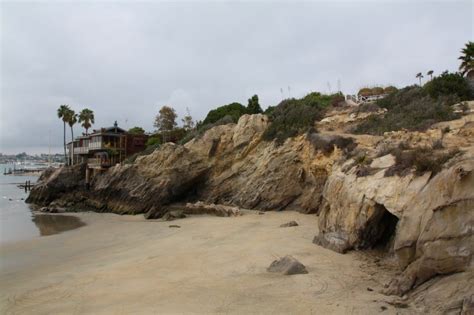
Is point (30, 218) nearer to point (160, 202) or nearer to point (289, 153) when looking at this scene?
point (160, 202)

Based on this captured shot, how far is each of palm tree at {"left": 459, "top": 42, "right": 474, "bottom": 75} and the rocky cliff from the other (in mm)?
10909

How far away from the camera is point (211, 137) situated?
3378cm

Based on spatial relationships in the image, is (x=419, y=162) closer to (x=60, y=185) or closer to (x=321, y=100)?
(x=321, y=100)

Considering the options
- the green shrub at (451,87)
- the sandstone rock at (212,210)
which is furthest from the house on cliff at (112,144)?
the green shrub at (451,87)

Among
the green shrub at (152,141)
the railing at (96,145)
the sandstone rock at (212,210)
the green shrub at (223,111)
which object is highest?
the green shrub at (223,111)

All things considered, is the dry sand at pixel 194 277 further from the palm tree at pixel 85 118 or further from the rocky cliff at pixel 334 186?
the palm tree at pixel 85 118

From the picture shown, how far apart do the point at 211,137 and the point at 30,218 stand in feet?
58.1

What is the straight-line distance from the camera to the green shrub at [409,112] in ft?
66.5

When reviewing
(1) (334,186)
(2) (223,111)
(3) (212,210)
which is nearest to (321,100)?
(2) (223,111)

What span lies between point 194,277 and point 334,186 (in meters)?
6.84

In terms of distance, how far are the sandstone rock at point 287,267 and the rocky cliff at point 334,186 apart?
2.34 metres

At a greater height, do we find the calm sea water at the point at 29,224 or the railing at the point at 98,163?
the railing at the point at 98,163

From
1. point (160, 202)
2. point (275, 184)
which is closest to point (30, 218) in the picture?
point (160, 202)

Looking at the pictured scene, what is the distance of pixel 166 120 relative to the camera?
62.6m
